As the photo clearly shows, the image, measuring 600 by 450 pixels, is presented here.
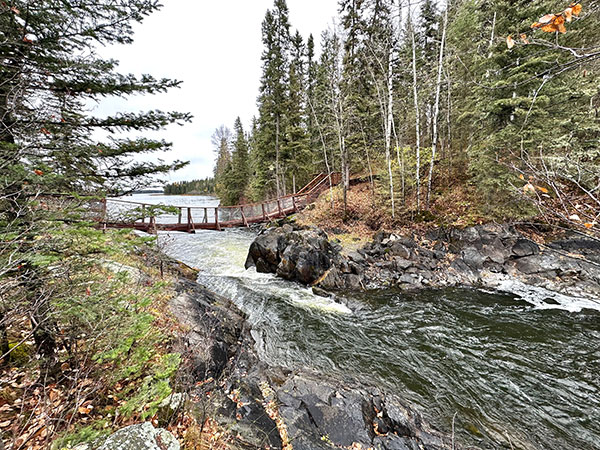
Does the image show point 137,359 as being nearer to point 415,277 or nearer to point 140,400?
point 140,400

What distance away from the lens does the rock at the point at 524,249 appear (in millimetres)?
7467

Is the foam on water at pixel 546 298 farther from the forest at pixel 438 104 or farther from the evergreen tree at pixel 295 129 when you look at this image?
the evergreen tree at pixel 295 129

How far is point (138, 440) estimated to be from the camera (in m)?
1.85

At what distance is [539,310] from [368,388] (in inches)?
213

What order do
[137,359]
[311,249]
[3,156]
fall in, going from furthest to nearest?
[311,249] → [137,359] → [3,156]

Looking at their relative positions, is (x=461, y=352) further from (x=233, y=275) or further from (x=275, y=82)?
(x=275, y=82)

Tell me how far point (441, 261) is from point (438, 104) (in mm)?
6808

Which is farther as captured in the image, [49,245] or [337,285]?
[337,285]

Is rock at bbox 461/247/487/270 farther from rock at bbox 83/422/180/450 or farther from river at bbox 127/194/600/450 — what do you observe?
rock at bbox 83/422/180/450

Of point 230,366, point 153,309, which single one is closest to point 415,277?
point 230,366

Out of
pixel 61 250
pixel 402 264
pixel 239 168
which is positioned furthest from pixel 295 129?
pixel 61 250

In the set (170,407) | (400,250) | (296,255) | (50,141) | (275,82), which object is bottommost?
(170,407)

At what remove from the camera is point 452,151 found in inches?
497

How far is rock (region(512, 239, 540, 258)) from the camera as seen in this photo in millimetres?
7467
